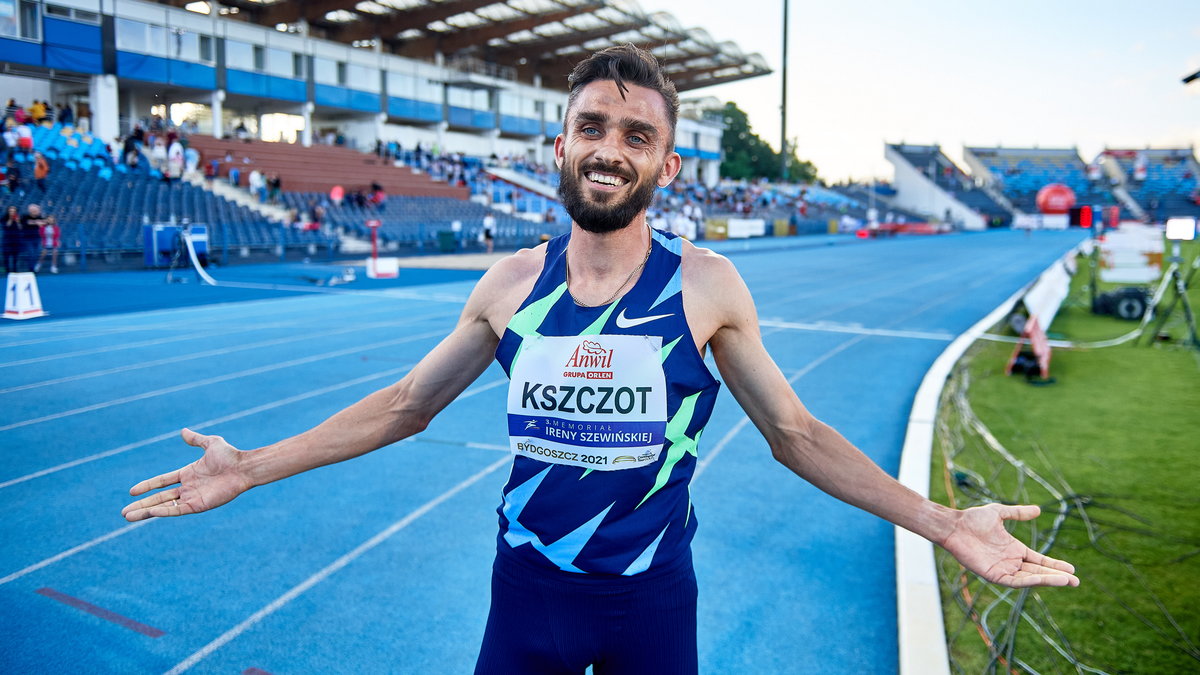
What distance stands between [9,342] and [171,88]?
30.3 meters

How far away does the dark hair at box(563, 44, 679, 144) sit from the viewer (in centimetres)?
191

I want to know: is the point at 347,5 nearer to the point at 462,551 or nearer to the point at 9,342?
the point at 9,342

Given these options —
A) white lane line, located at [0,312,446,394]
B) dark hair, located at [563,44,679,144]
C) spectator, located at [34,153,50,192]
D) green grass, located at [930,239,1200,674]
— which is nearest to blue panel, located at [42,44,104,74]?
spectator, located at [34,153,50,192]

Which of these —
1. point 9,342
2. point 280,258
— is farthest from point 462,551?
point 280,258

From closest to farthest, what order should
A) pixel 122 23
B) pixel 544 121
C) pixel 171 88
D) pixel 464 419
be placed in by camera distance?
pixel 464 419, pixel 122 23, pixel 171 88, pixel 544 121

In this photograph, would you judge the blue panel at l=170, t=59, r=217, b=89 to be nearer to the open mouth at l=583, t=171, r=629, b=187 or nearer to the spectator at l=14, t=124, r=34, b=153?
the spectator at l=14, t=124, r=34, b=153

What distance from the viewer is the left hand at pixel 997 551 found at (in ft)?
5.99

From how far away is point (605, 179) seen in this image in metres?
1.90

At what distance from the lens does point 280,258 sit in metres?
26.4

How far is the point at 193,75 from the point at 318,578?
38705mm

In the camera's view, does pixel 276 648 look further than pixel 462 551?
No

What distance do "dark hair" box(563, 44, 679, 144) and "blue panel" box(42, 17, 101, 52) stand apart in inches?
1464

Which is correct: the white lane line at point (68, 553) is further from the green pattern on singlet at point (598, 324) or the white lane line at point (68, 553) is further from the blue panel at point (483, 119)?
the blue panel at point (483, 119)

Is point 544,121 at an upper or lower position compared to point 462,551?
upper
